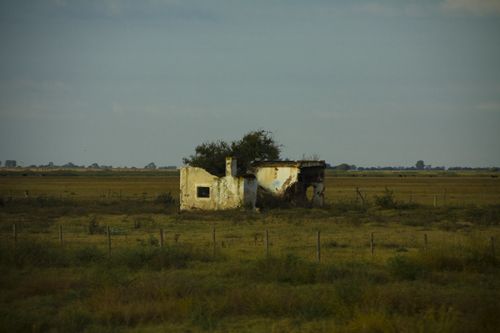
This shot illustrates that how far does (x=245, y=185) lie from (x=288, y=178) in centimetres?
345

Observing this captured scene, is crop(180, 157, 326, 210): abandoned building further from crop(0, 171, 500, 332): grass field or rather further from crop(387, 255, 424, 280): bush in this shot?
crop(387, 255, 424, 280): bush

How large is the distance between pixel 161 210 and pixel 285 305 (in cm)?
3259

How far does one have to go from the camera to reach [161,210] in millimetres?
46938

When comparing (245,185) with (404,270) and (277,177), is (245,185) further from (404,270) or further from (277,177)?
(404,270)

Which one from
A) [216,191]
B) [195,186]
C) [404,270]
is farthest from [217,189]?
[404,270]

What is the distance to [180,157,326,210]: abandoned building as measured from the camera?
144 ft

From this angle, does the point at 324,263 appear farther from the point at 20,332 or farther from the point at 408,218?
the point at 408,218

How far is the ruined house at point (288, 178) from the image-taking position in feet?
149

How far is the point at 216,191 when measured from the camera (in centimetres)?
4494

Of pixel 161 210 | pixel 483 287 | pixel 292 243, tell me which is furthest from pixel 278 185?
pixel 483 287

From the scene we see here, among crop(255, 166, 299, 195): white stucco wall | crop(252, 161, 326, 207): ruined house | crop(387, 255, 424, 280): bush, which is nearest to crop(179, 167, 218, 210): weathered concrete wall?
crop(252, 161, 326, 207): ruined house

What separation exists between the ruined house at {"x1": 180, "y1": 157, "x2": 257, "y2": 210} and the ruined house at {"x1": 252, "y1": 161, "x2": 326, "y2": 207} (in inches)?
83.2

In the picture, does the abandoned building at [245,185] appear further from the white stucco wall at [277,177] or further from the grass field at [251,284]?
the grass field at [251,284]

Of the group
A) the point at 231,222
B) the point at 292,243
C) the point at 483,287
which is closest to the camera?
the point at 483,287
